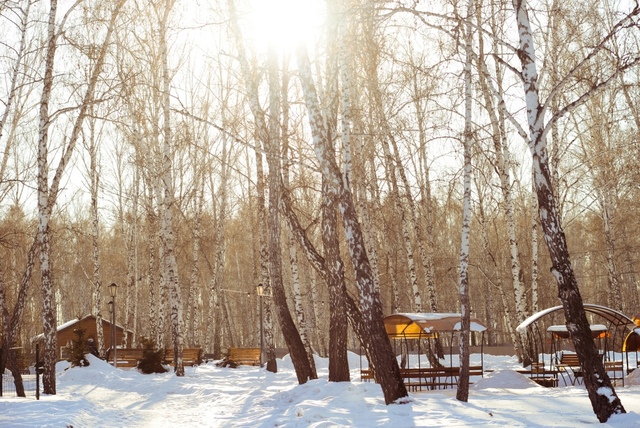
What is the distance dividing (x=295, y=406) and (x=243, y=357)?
18844 millimetres

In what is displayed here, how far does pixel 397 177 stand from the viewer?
84.6ft

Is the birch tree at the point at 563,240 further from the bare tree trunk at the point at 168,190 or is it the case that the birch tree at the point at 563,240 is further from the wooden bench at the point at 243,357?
the wooden bench at the point at 243,357

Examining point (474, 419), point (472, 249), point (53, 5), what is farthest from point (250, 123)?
point (472, 249)

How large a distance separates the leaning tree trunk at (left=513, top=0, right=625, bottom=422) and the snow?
0.35m

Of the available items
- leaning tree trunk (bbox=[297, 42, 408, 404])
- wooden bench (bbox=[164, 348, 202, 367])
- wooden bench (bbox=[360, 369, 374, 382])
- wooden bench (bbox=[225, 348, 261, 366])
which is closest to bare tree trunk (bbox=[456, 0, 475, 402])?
leaning tree trunk (bbox=[297, 42, 408, 404])

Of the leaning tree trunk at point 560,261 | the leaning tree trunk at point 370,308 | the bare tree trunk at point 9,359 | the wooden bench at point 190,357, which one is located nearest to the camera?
the leaning tree trunk at point 560,261

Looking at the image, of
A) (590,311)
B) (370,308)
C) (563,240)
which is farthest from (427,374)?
(563,240)

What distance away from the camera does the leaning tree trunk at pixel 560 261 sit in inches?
358

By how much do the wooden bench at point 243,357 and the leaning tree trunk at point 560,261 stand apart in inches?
897

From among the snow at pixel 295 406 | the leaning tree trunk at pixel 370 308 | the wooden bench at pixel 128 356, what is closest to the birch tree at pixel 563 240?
the snow at pixel 295 406

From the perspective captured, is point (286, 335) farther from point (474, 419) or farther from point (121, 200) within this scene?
point (121, 200)

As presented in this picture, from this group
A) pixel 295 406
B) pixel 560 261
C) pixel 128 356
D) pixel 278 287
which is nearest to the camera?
pixel 560 261

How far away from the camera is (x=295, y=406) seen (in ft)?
41.4

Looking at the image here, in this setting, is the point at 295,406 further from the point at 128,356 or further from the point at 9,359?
the point at 128,356
